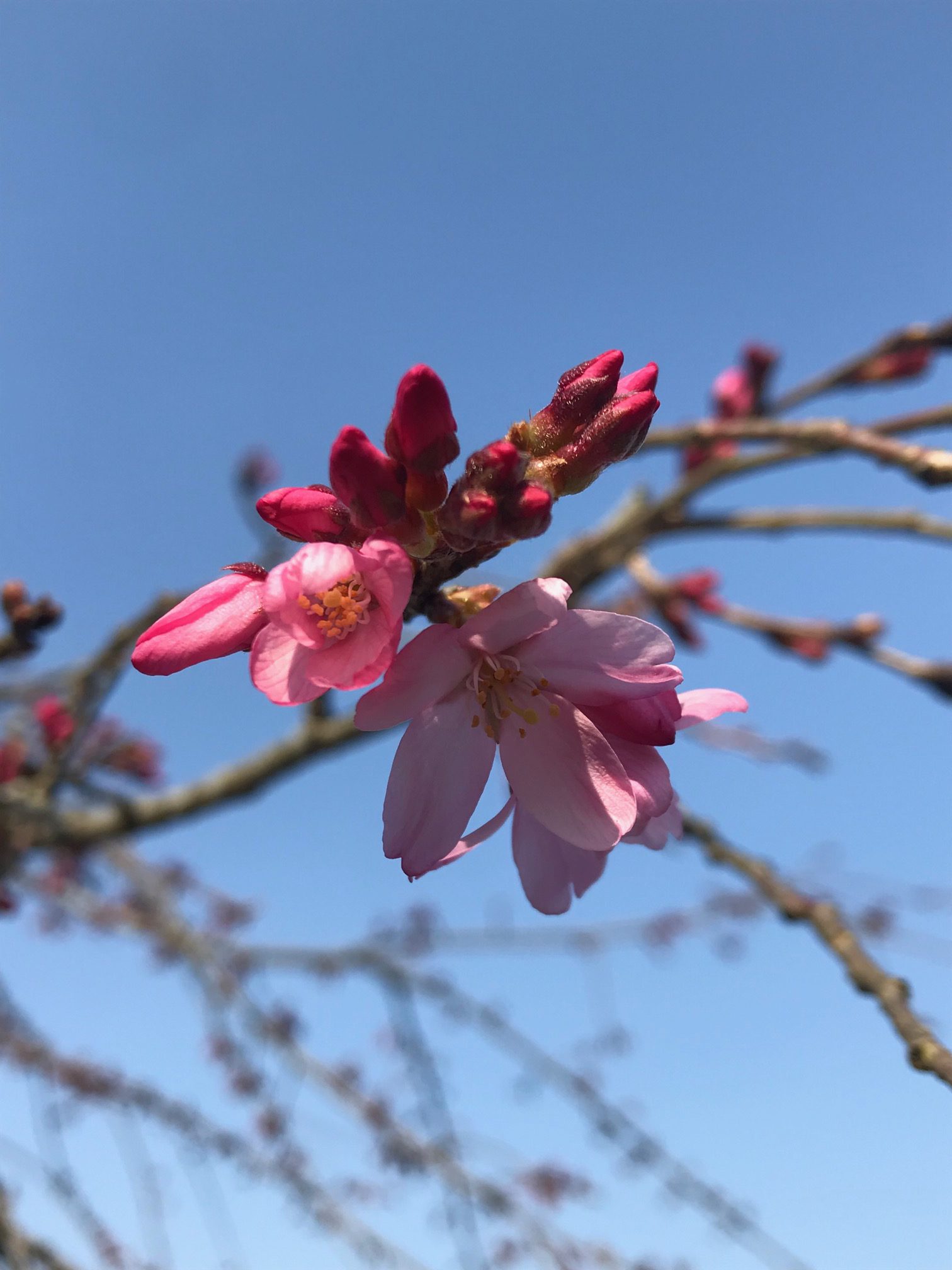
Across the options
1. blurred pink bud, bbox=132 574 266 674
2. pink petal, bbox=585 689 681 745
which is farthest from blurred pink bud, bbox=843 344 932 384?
blurred pink bud, bbox=132 574 266 674

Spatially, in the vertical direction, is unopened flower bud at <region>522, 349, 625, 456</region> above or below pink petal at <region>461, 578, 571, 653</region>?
above

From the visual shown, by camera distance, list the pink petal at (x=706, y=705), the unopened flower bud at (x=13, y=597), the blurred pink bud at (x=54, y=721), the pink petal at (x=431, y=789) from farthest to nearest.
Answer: the blurred pink bud at (x=54, y=721) < the unopened flower bud at (x=13, y=597) < the pink petal at (x=706, y=705) < the pink petal at (x=431, y=789)

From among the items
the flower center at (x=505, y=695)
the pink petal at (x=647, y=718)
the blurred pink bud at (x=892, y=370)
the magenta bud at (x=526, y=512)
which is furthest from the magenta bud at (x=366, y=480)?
the blurred pink bud at (x=892, y=370)

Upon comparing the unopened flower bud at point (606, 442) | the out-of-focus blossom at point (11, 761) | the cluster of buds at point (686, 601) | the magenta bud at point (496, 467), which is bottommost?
the cluster of buds at point (686, 601)

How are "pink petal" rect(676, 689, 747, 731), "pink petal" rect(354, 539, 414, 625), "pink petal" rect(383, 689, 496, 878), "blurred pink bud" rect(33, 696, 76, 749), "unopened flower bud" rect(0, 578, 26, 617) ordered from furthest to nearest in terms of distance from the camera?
"blurred pink bud" rect(33, 696, 76, 749)
"unopened flower bud" rect(0, 578, 26, 617)
"pink petal" rect(676, 689, 747, 731)
"pink petal" rect(383, 689, 496, 878)
"pink petal" rect(354, 539, 414, 625)

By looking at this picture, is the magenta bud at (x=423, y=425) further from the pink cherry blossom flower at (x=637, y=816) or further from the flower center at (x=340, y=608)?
the pink cherry blossom flower at (x=637, y=816)

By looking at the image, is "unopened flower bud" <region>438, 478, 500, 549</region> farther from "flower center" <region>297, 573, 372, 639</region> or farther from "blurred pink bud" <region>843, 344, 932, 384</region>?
"blurred pink bud" <region>843, 344, 932, 384</region>
